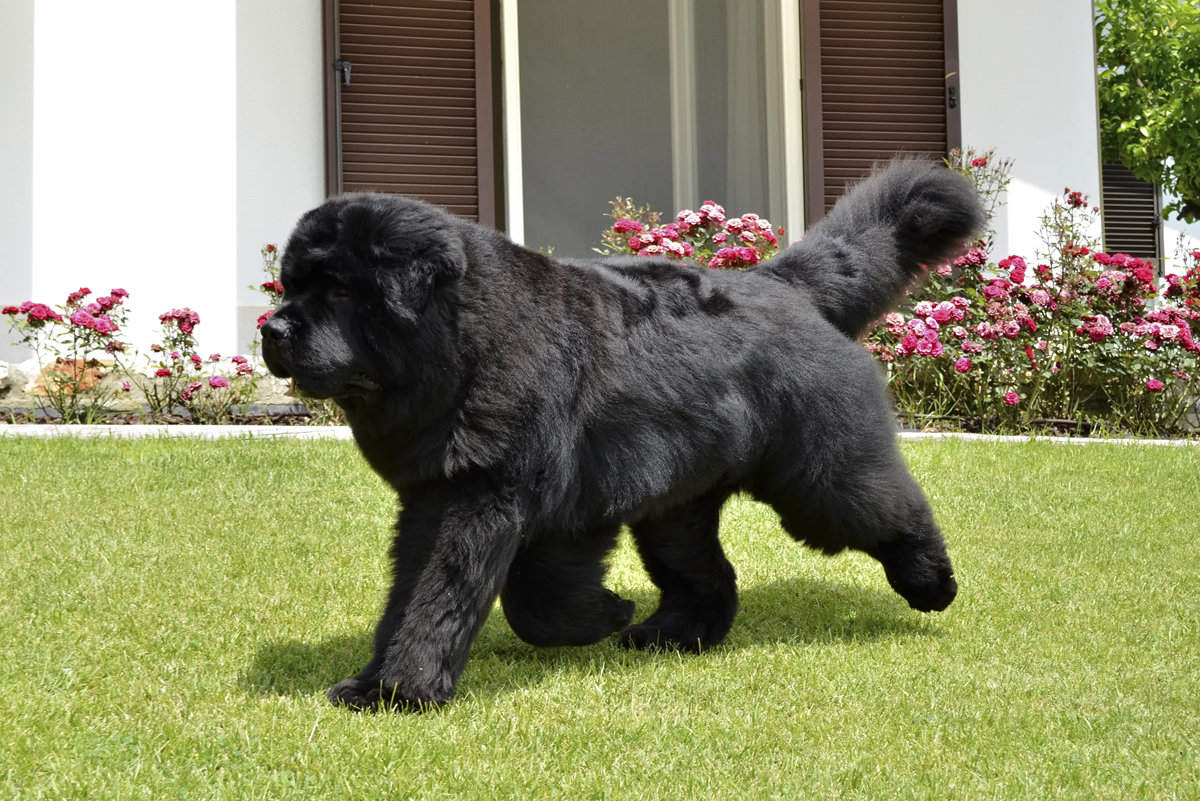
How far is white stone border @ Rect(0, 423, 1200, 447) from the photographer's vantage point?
19.0 feet

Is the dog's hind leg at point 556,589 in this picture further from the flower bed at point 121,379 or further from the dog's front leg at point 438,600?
the flower bed at point 121,379

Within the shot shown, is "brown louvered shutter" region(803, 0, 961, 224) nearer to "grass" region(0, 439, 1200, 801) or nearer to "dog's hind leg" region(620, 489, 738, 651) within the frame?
"grass" region(0, 439, 1200, 801)

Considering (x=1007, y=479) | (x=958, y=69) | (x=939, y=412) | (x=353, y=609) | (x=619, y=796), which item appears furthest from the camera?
(x=958, y=69)

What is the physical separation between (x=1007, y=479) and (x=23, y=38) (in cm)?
616

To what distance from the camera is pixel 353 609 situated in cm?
364

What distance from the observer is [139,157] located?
7270 mm

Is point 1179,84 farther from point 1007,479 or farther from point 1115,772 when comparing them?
point 1115,772

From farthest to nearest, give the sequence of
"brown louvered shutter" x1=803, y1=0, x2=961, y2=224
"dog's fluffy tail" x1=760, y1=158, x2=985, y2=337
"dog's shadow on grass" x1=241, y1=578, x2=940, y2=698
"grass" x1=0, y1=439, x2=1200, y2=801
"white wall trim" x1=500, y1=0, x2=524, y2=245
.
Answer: "brown louvered shutter" x1=803, y1=0, x2=961, y2=224, "white wall trim" x1=500, y1=0, x2=524, y2=245, "dog's fluffy tail" x1=760, y1=158, x2=985, y2=337, "dog's shadow on grass" x1=241, y1=578, x2=940, y2=698, "grass" x1=0, y1=439, x2=1200, y2=801

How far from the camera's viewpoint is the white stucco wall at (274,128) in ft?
24.3

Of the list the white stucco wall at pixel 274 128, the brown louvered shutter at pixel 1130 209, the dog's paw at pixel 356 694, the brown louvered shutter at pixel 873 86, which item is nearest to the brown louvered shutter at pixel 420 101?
the white stucco wall at pixel 274 128

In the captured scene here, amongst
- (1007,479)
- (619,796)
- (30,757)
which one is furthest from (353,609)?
(1007,479)

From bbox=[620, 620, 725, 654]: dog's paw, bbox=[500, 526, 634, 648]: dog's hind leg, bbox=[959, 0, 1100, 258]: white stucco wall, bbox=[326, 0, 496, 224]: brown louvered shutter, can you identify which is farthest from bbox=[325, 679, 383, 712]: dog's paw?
bbox=[959, 0, 1100, 258]: white stucco wall

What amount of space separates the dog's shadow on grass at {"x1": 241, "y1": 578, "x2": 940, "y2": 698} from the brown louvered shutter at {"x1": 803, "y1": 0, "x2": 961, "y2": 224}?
480 cm

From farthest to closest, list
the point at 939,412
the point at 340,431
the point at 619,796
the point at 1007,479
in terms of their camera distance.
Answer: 1. the point at 939,412
2. the point at 340,431
3. the point at 1007,479
4. the point at 619,796
